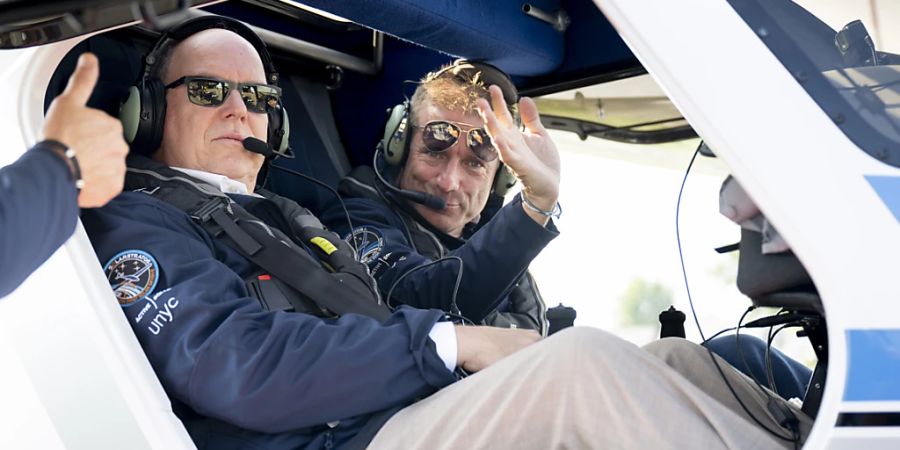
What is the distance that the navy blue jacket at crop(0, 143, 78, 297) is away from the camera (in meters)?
1.05

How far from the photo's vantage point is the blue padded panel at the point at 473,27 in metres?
2.05

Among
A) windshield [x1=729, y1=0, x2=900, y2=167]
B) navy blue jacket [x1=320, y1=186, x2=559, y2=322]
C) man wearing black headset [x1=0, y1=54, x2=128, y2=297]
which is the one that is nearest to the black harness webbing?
navy blue jacket [x1=320, y1=186, x2=559, y2=322]

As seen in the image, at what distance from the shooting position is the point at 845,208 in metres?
1.23

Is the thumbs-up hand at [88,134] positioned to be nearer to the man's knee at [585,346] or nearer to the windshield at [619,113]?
the man's knee at [585,346]

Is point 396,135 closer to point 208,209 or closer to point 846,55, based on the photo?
point 208,209

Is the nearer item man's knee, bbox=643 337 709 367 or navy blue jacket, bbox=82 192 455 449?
navy blue jacket, bbox=82 192 455 449

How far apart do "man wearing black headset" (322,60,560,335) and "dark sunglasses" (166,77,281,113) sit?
39cm

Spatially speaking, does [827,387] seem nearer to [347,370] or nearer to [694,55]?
[694,55]

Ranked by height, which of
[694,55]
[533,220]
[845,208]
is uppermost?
[694,55]

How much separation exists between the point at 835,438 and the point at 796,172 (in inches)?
12.4

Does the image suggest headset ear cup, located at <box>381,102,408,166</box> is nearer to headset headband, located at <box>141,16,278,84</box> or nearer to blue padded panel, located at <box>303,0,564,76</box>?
blue padded panel, located at <box>303,0,564,76</box>

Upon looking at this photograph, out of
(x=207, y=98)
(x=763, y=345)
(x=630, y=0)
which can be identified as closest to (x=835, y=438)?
(x=630, y=0)

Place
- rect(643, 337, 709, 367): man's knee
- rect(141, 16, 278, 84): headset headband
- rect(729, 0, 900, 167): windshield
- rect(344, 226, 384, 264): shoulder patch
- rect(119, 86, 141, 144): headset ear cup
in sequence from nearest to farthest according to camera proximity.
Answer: rect(729, 0, 900, 167): windshield
rect(643, 337, 709, 367): man's knee
rect(119, 86, 141, 144): headset ear cup
rect(141, 16, 278, 84): headset headband
rect(344, 226, 384, 264): shoulder patch

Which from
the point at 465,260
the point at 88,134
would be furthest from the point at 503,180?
the point at 88,134
